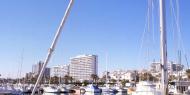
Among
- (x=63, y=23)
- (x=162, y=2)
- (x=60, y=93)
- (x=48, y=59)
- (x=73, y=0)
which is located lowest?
(x=60, y=93)

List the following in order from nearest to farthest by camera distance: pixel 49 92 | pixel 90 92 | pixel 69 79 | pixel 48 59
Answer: pixel 48 59 → pixel 90 92 → pixel 49 92 → pixel 69 79

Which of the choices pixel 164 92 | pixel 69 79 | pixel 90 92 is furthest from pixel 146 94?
pixel 69 79

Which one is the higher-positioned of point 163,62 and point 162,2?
point 162,2

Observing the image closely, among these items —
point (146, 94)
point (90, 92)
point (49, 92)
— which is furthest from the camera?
point (49, 92)

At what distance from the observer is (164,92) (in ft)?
38.0

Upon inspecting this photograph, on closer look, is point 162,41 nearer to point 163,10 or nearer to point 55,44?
point 163,10

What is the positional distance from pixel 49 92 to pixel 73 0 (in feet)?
151

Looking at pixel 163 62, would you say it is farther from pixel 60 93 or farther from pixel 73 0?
pixel 60 93

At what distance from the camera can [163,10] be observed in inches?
463

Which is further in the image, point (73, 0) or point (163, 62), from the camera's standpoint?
point (163, 62)

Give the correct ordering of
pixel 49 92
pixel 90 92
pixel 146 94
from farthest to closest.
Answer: pixel 49 92
pixel 90 92
pixel 146 94

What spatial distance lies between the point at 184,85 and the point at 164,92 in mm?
42025

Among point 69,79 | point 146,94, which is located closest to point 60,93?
point 146,94

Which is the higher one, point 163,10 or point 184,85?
point 163,10
